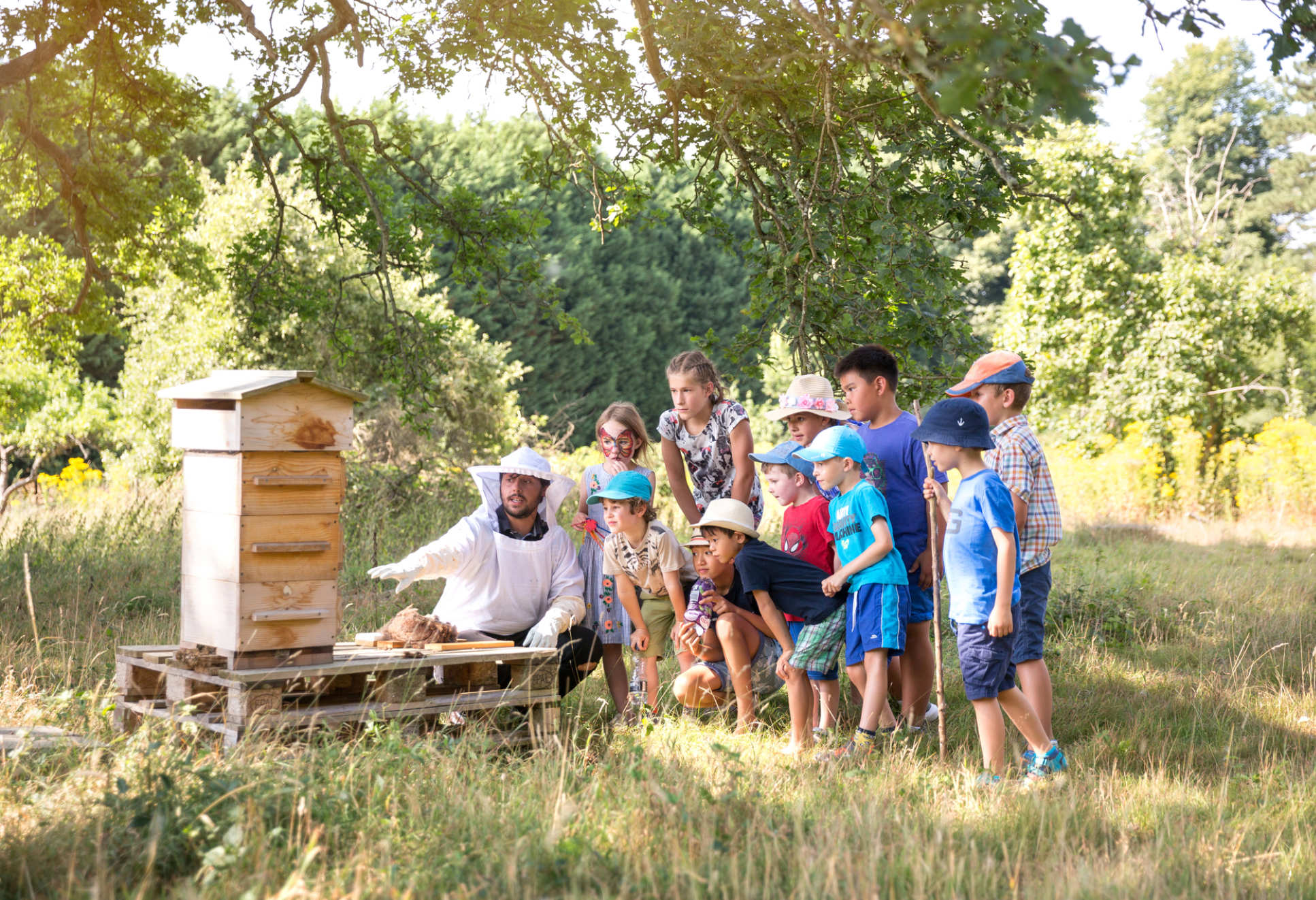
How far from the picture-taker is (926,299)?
7.21 meters

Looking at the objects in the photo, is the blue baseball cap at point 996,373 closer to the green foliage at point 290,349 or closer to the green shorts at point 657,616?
the green shorts at point 657,616

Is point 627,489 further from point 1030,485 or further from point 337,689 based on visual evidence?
point 1030,485

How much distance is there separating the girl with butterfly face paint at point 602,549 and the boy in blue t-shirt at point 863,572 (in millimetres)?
1186

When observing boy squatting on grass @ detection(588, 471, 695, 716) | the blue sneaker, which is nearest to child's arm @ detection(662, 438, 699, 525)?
boy squatting on grass @ detection(588, 471, 695, 716)

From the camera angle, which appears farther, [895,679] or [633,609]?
[895,679]

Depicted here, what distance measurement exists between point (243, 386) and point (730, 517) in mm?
2513

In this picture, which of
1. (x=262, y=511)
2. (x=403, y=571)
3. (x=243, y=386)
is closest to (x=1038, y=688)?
(x=403, y=571)

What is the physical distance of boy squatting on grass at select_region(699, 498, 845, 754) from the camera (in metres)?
5.49

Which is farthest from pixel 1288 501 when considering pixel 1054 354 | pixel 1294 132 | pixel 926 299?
pixel 1294 132

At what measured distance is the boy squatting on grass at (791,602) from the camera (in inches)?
216

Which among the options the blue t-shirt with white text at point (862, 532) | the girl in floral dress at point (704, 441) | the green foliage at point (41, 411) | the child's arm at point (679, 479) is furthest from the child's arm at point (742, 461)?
the green foliage at point (41, 411)

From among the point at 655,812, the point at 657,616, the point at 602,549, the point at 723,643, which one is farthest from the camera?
the point at 602,549

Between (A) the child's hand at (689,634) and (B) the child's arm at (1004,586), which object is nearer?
(B) the child's arm at (1004,586)

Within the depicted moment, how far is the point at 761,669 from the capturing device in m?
6.44
